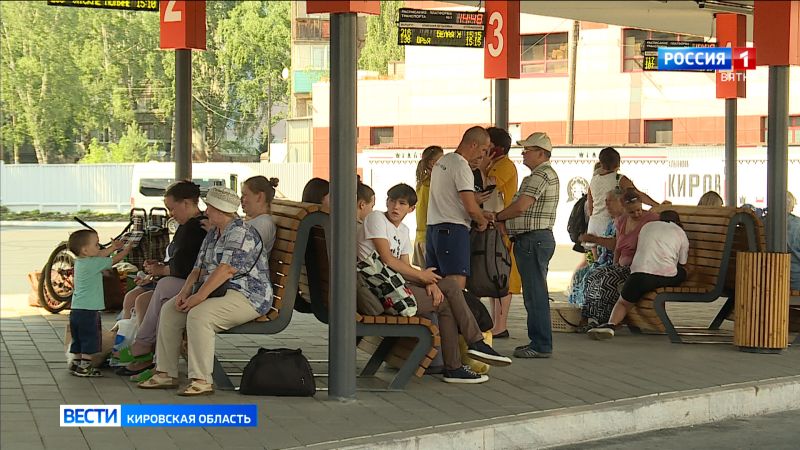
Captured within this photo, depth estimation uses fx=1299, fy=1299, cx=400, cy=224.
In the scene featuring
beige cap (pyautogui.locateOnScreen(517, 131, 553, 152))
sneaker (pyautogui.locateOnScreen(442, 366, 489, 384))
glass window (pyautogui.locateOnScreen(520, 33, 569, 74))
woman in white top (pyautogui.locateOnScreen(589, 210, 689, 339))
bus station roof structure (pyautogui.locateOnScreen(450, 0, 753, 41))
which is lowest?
sneaker (pyautogui.locateOnScreen(442, 366, 489, 384))

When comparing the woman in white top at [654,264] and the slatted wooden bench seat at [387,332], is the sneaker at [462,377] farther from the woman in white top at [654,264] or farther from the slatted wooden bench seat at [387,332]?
the woman in white top at [654,264]

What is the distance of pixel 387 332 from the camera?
26.1 feet

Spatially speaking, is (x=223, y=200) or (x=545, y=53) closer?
(x=223, y=200)

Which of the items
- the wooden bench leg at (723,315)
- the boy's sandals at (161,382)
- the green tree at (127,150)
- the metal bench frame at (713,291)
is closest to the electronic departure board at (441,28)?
the wooden bench leg at (723,315)

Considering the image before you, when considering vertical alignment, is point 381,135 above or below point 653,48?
below

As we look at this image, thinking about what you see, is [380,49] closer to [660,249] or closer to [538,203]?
[660,249]

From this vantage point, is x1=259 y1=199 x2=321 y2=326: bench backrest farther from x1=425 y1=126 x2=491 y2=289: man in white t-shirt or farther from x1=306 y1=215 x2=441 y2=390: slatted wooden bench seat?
x1=425 y1=126 x2=491 y2=289: man in white t-shirt

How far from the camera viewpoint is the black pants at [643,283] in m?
10.6

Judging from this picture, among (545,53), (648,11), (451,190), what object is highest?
(545,53)

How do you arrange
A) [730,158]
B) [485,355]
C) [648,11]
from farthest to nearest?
[648,11] → [730,158] → [485,355]

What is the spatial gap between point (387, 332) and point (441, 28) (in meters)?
9.25

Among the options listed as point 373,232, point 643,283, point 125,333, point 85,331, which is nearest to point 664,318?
point 643,283

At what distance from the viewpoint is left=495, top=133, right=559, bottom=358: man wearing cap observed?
Answer: 950cm

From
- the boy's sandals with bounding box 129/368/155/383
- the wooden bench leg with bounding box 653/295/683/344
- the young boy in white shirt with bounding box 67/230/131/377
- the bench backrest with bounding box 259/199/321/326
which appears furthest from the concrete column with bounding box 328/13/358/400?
the wooden bench leg with bounding box 653/295/683/344
